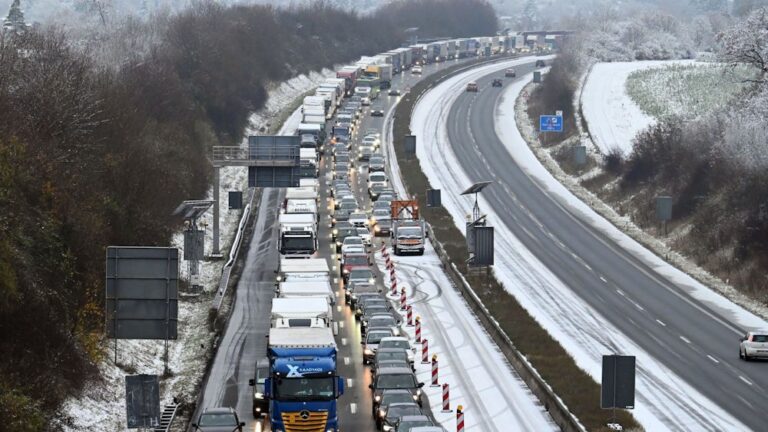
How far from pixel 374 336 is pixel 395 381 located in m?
9.12

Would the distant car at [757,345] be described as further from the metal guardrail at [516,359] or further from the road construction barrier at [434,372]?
the road construction barrier at [434,372]

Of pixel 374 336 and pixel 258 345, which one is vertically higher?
pixel 374 336

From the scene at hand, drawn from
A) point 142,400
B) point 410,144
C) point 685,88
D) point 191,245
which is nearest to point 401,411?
point 142,400

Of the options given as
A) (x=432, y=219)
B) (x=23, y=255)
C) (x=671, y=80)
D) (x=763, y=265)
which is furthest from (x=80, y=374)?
(x=671, y=80)

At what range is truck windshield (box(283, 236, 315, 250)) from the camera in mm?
71938

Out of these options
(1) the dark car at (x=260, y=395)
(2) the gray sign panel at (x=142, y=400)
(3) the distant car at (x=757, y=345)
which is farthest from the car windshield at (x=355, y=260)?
(2) the gray sign panel at (x=142, y=400)

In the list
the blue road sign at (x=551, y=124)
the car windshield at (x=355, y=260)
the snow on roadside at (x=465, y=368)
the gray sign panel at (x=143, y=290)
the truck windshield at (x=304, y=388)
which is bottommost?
the snow on roadside at (x=465, y=368)

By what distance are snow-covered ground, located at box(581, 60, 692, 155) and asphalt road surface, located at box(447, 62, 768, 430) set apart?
1027 cm

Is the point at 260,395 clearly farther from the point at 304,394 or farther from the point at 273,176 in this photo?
the point at 273,176

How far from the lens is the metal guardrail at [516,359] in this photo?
42344mm

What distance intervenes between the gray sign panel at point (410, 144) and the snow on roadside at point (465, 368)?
46377 millimetres

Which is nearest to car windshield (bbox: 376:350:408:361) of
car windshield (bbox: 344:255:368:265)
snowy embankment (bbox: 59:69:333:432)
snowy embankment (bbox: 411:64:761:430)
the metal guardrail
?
the metal guardrail

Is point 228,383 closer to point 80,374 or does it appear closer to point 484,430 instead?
point 80,374

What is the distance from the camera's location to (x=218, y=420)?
1481 inches
